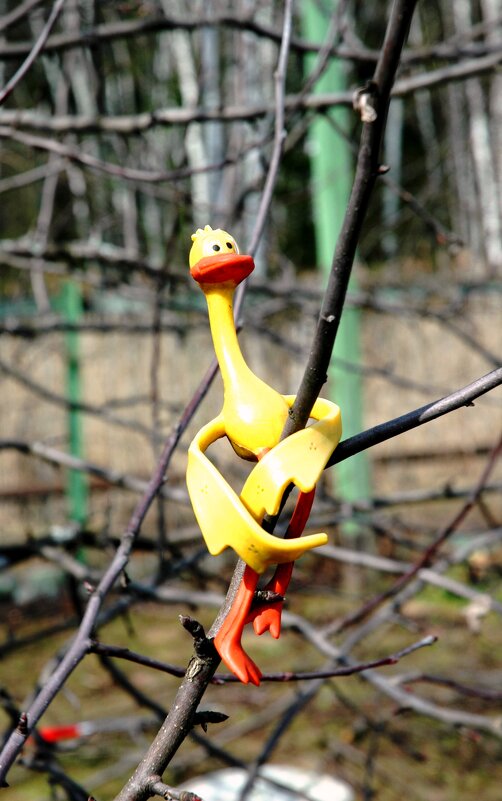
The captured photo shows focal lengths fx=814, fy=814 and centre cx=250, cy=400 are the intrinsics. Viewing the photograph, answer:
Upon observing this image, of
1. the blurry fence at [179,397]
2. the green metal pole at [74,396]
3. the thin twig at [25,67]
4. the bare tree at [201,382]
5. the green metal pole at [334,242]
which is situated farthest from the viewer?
the blurry fence at [179,397]

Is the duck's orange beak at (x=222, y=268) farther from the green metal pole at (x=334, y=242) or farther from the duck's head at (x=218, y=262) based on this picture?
the green metal pole at (x=334, y=242)

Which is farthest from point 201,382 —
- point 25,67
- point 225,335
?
point 25,67

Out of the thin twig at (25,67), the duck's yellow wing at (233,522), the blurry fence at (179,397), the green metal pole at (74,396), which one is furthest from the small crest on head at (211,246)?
the green metal pole at (74,396)

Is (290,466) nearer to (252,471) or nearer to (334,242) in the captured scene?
(252,471)

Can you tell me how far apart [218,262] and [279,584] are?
0.60 feet

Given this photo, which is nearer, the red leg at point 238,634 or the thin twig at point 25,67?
the red leg at point 238,634

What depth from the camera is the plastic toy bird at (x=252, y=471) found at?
0.43 metres

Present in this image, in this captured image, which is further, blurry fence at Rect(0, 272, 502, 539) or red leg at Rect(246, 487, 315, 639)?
blurry fence at Rect(0, 272, 502, 539)

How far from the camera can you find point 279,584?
46 centimetres

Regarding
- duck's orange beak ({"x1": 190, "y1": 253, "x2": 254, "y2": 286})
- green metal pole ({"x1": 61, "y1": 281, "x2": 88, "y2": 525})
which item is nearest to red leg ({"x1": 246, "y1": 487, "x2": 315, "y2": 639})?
duck's orange beak ({"x1": 190, "y1": 253, "x2": 254, "y2": 286})

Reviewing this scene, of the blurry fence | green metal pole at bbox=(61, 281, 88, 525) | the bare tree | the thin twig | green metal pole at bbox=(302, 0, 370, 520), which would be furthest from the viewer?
the blurry fence

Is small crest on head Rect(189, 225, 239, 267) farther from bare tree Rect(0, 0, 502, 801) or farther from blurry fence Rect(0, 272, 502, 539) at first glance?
blurry fence Rect(0, 272, 502, 539)

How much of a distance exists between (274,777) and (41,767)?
1313 mm

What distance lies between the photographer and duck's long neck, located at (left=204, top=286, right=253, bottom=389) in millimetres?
472
